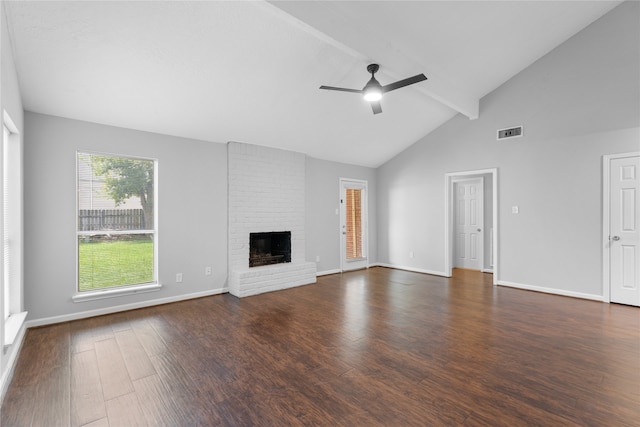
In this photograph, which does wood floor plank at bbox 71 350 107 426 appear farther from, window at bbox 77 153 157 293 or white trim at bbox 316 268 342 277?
white trim at bbox 316 268 342 277

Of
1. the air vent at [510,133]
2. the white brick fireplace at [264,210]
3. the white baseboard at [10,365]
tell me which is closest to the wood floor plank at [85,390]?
the white baseboard at [10,365]

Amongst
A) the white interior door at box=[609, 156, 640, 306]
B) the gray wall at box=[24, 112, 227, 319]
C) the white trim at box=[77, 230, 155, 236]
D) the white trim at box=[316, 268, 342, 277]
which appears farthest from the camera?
the white trim at box=[316, 268, 342, 277]

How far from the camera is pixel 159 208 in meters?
4.20

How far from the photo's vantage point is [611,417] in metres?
1.84

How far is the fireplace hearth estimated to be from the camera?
5.20 m

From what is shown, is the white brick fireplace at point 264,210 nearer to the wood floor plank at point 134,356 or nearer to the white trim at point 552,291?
the wood floor plank at point 134,356

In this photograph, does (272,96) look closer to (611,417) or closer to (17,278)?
(17,278)

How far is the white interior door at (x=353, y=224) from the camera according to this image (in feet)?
21.7

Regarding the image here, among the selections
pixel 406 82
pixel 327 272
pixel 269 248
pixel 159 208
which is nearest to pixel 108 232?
pixel 159 208

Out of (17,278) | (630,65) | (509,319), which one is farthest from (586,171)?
(17,278)

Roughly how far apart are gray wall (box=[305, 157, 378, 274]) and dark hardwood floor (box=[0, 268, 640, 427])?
2119mm

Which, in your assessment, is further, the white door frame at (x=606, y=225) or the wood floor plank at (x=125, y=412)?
the white door frame at (x=606, y=225)

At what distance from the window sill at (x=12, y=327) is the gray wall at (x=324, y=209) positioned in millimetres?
4145

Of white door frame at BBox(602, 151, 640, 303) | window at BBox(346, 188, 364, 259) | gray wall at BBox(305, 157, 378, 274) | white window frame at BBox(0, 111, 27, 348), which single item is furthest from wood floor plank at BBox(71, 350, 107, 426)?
white door frame at BBox(602, 151, 640, 303)
